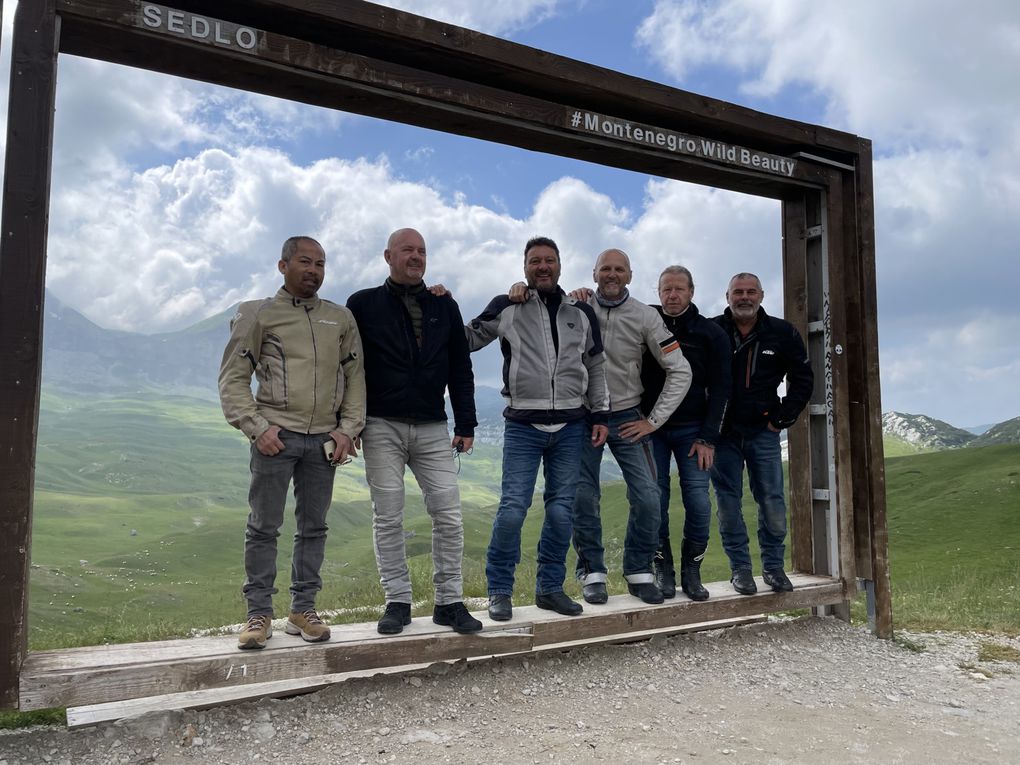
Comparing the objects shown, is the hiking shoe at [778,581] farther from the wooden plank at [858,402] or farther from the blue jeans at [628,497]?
the blue jeans at [628,497]

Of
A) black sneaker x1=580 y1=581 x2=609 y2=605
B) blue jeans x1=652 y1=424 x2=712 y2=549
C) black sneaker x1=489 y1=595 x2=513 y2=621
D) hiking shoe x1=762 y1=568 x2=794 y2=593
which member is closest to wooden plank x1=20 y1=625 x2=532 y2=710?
black sneaker x1=489 y1=595 x2=513 y2=621

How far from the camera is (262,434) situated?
14.7 ft

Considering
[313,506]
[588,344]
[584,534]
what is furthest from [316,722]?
[588,344]

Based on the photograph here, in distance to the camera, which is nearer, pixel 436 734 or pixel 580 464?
pixel 436 734

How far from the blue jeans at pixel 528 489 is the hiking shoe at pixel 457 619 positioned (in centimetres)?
43

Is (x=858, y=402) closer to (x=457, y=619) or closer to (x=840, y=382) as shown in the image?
(x=840, y=382)

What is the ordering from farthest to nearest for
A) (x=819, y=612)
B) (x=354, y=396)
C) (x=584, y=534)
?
(x=819, y=612)
(x=584, y=534)
(x=354, y=396)

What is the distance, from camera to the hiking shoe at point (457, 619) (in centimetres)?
525

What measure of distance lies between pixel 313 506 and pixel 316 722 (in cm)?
139

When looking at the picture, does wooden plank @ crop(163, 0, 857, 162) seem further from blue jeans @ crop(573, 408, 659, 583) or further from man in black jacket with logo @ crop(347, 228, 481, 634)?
blue jeans @ crop(573, 408, 659, 583)

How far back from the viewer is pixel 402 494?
5008 mm

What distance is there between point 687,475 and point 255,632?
142 inches

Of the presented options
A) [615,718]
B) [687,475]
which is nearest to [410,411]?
[615,718]

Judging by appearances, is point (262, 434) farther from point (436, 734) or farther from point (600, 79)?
point (600, 79)
